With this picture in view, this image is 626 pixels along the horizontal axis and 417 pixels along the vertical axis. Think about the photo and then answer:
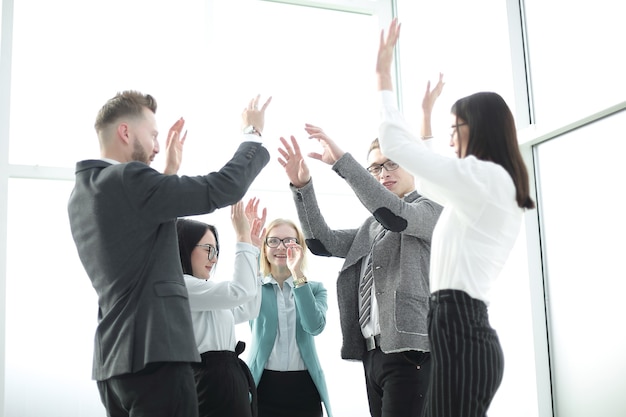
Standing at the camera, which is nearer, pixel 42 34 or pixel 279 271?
pixel 279 271

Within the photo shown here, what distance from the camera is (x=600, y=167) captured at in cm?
304

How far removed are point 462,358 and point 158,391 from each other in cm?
76

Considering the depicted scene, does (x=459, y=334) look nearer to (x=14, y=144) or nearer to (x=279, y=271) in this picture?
(x=279, y=271)

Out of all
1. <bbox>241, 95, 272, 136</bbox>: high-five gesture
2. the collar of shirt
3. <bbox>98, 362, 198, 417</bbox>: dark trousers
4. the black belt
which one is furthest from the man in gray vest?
<bbox>98, 362, 198, 417</bbox>: dark trousers

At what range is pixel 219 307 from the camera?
2.53m

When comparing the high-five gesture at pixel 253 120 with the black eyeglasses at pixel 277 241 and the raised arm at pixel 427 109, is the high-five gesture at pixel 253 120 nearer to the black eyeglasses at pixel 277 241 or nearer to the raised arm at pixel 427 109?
the raised arm at pixel 427 109

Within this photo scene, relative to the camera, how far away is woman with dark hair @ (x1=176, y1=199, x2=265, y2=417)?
98.0 inches

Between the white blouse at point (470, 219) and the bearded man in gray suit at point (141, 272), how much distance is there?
54 centimetres

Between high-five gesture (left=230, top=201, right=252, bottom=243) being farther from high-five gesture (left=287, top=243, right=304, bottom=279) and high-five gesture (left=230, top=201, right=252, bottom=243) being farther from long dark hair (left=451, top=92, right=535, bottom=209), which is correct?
long dark hair (left=451, top=92, right=535, bottom=209)

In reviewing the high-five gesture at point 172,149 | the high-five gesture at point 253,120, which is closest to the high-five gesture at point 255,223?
the high-five gesture at point 172,149

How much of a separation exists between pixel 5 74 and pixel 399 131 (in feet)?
9.36

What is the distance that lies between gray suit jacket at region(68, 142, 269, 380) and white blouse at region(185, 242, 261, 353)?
0.50 metres

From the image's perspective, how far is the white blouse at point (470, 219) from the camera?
185 cm

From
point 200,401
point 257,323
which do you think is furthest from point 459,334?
point 257,323
